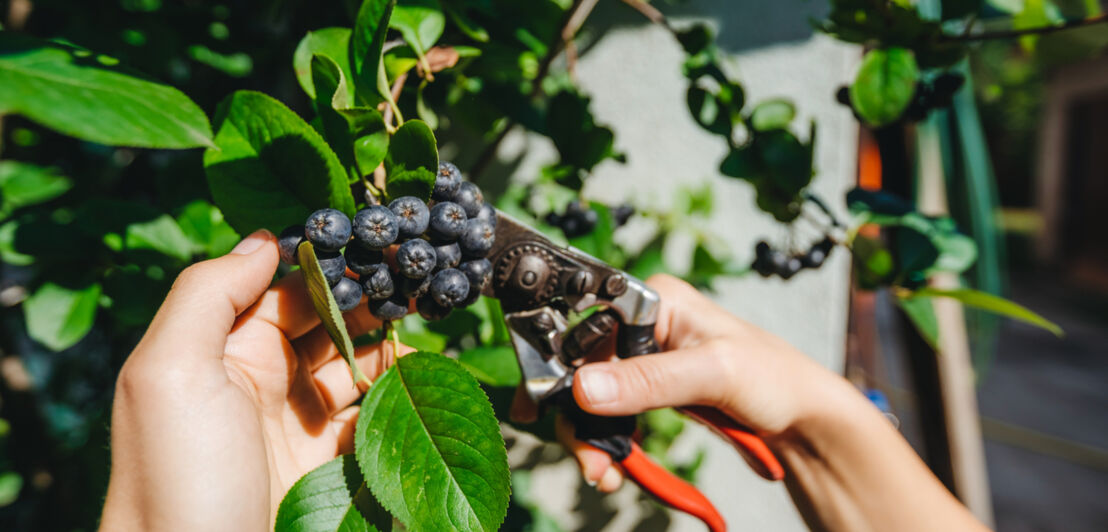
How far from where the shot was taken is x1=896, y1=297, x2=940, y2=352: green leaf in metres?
0.95

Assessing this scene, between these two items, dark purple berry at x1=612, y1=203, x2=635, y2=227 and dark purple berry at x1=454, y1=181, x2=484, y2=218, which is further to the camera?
dark purple berry at x1=612, y1=203, x2=635, y2=227

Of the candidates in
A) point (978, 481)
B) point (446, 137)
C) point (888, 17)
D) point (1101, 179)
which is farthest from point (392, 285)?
point (1101, 179)

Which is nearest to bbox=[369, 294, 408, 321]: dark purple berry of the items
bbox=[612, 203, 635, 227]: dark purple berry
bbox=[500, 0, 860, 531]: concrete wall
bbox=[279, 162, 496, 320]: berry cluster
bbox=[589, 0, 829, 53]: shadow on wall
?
bbox=[279, 162, 496, 320]: berry cluster

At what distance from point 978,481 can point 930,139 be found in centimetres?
86

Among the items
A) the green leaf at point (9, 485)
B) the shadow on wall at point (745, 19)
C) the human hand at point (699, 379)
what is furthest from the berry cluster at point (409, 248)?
the green leaf at point (9, 485)

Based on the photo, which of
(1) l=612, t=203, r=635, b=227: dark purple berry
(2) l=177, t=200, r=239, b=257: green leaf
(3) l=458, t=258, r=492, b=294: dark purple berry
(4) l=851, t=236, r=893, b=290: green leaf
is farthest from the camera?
(1) l=612, t=203, r=635, b=227: dark purple berry

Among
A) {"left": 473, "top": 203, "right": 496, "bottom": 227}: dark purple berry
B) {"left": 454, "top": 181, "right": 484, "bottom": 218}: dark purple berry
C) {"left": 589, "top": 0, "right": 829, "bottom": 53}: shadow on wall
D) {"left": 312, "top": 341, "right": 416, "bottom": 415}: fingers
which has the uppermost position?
{"left": 589, "top": 0, "right": 829, "bottom": 53}: shadow on wall

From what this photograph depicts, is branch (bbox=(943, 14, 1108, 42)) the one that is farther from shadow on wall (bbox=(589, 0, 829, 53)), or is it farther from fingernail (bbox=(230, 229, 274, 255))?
fingernail (bbox=(230, 229, 274, 255))

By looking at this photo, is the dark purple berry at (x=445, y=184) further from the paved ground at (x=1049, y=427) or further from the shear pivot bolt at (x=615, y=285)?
the paved ground at (x=1049, y=427)

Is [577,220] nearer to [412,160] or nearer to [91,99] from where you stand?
[412,160]

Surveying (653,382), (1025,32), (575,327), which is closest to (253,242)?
(575,327)

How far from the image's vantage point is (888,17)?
792mm

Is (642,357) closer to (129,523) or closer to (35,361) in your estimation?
(129,523)

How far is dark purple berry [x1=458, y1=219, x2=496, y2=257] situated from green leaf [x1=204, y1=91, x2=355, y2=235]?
0.12 metres
